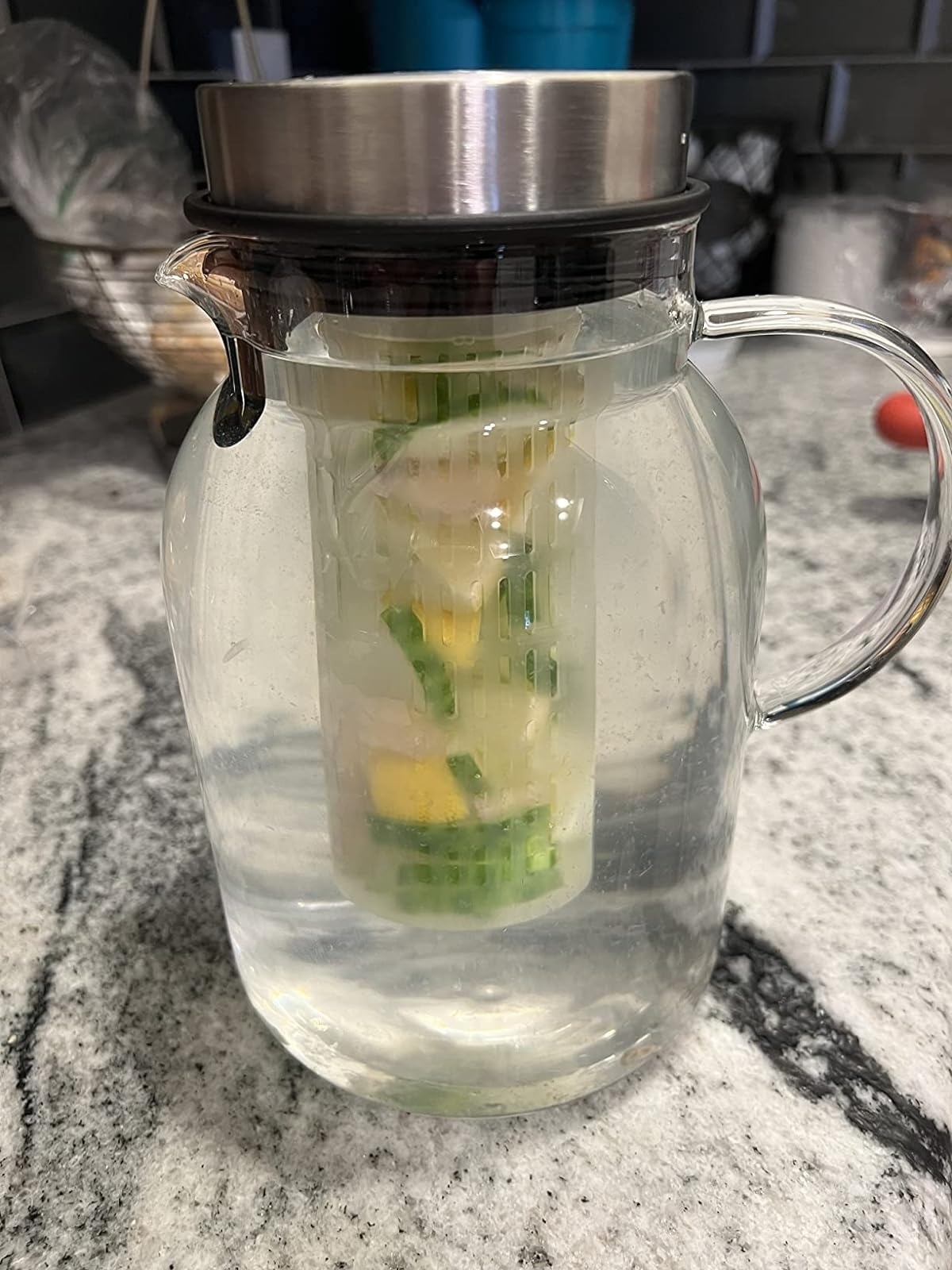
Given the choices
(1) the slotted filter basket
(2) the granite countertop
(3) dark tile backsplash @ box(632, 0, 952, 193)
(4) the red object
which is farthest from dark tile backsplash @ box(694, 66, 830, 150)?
(2) the granite countertop

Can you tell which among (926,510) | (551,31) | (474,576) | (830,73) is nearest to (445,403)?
(474,576)

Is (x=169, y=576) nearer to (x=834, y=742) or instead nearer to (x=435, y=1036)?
(x=435, y=1036)

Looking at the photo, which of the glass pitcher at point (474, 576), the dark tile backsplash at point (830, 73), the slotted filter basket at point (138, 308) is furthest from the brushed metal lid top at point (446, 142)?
the dark tile backsplash at point (830, 73)

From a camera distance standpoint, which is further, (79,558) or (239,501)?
(79,558)

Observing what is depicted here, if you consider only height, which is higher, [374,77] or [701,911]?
[374,77]

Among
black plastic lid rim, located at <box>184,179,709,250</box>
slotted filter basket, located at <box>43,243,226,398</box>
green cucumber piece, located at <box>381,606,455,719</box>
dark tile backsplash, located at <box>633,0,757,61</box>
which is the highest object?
black plastic lid rim, located at <box>184,179,709,250</box>

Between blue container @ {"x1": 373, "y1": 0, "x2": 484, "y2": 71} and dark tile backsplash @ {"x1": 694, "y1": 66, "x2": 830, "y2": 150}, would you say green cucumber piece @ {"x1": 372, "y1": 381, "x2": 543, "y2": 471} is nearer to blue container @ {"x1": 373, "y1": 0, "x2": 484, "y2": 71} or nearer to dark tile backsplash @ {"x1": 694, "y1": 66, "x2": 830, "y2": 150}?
blue container @ {"x1": 373, "y1": 0, "x2": 484, "y2": 71}

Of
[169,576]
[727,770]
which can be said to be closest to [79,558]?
[169,576]
